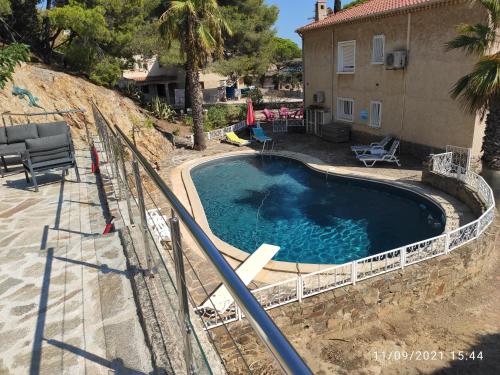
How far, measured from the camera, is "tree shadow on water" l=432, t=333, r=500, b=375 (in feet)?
25.7

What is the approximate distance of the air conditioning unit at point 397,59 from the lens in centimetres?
1728

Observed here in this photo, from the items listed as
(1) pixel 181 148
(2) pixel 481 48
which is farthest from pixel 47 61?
(2) pixel 481 48

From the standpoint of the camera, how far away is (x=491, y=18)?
13.2 meters

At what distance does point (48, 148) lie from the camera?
7320 mm

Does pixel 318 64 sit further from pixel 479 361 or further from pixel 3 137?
pixel 479 361

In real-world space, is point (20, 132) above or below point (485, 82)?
below

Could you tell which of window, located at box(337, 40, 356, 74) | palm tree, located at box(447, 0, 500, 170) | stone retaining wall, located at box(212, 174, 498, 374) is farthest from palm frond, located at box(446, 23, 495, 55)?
window, located at box(337, 40, 356, 74)

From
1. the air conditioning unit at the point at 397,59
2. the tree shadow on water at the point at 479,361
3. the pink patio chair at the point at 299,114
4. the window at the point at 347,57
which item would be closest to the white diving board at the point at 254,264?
the tree shadow on water at the point at 479,361

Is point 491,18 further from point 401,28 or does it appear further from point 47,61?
point 47,61

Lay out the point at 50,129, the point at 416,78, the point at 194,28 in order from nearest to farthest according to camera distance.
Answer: the point at 50,129 → the point at 416,78 → the point at 194,28

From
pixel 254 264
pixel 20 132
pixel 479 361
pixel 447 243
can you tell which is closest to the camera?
pixel 479 361

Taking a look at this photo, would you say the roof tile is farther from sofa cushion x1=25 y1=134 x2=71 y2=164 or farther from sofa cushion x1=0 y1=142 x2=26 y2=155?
sofa cushion x1=0 y1=142 x2=26 y2=155

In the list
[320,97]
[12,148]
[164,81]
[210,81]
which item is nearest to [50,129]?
[12,148]

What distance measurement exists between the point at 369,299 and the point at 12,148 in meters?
9.55
